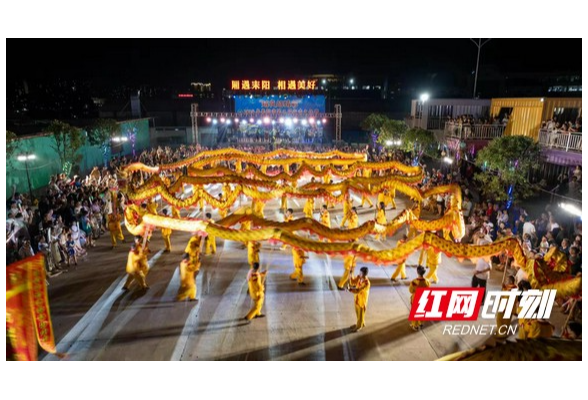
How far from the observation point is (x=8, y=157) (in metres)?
12.9

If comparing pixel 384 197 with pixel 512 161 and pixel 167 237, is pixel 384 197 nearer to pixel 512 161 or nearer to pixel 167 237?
pixel 512 161

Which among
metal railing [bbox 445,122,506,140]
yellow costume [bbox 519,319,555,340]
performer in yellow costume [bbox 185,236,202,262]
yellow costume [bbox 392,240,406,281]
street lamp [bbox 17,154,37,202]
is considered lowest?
yellow costume [bbox 392,240,406,281]

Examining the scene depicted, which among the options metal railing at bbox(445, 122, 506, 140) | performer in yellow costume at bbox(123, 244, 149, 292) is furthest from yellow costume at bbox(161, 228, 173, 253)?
metal railing at bbox(445, 122, 506, 140)

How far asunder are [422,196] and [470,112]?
12.4m

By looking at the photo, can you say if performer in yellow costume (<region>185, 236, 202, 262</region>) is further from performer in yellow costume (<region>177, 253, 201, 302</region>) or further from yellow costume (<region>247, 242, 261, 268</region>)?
yellow costume (<region>247, 242, 261, 268</region>)

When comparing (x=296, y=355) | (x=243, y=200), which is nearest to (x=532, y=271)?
(x=296, y=355)

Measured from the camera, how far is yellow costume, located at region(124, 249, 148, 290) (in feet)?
25.5

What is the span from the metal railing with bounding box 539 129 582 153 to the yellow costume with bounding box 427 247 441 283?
24.6 feet

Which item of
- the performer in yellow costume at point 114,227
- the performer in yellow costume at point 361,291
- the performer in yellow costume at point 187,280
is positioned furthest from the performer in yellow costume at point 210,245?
the performer in yellow costume at point 361,291

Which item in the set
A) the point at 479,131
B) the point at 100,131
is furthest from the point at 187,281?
the point at 479,131

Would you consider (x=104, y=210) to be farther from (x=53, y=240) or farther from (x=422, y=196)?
(x=422, y=196)

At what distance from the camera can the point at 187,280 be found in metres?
7.57

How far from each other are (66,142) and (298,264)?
13.7 m

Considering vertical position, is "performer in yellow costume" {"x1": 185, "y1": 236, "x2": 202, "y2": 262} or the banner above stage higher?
the banner above stage
